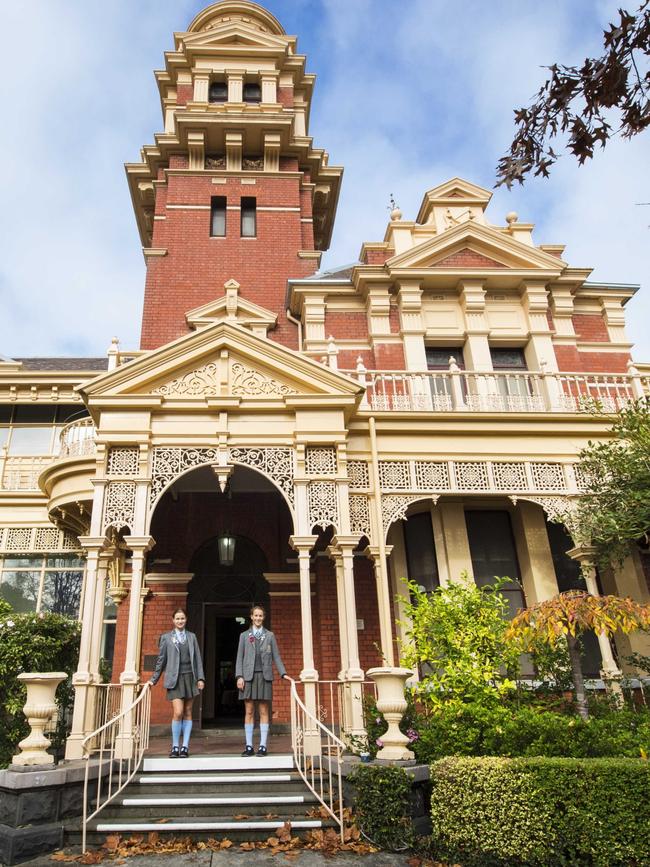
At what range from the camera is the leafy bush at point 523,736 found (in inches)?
280

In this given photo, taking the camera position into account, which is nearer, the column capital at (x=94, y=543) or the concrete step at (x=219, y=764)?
the concrete step at (x=219, y=764)

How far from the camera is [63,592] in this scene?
15.1m

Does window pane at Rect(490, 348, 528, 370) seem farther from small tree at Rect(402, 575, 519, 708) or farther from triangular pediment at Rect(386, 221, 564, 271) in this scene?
small tree at Rect(402, 575, 519, 708)

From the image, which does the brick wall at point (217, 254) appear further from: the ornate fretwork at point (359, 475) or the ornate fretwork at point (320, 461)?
the ornate fretwork at point (320, 461)

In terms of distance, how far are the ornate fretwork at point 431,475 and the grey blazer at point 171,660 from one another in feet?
14.5

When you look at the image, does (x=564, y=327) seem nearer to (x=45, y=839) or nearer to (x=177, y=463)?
(x=177, y=463)

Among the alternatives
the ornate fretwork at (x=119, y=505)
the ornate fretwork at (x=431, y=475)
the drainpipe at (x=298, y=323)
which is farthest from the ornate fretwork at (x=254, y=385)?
the drainpipe at (x=298, y=323)

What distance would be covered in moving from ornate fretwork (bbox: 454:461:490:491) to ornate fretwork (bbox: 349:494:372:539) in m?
1.70

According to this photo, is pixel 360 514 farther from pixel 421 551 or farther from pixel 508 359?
pixel 508 359

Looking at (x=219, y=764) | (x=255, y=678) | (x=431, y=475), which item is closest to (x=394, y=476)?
(x=431, y=475)

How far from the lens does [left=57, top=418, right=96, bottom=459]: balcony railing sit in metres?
12.7

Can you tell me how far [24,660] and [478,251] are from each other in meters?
12.7

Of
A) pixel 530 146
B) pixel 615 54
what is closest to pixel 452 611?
pixel 530 146

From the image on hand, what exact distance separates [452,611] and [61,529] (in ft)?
33.3
